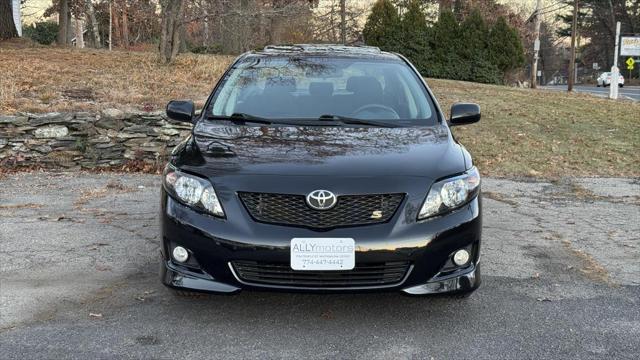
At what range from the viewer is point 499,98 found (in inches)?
643

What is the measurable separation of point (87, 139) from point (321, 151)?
5468mm

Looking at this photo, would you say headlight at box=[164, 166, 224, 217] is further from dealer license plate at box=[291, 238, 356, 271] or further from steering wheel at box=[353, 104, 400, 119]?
steering wheel at box=[353, 104, 400, 119]

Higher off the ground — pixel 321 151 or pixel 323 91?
pixel 323 91

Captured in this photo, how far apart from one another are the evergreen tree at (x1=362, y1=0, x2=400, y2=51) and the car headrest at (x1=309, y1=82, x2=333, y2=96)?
68.8 feet

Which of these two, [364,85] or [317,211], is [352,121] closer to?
[364,85]

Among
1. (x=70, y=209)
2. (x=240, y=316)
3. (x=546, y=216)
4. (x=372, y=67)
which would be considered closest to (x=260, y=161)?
(x=240, y=316)

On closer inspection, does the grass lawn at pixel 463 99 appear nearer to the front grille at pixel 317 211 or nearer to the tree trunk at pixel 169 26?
the tree trunk at pixel 169 26

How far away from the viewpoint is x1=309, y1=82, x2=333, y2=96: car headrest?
15.2ft

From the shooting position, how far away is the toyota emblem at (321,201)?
10.6ft

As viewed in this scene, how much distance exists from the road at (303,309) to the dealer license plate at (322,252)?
0.45m

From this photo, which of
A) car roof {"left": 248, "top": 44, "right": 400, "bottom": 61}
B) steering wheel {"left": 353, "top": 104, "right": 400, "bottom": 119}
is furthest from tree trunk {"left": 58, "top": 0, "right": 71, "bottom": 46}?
steering wheel {"left": 353, "top": 104, "right": 400, "bottom": 119}

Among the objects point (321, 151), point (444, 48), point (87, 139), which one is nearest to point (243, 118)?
point (321, 151)

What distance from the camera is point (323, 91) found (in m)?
4.66

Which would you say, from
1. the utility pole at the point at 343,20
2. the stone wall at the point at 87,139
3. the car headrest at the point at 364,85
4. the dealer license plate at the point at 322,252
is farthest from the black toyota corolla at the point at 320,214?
the utility pole at the point at 343,20
